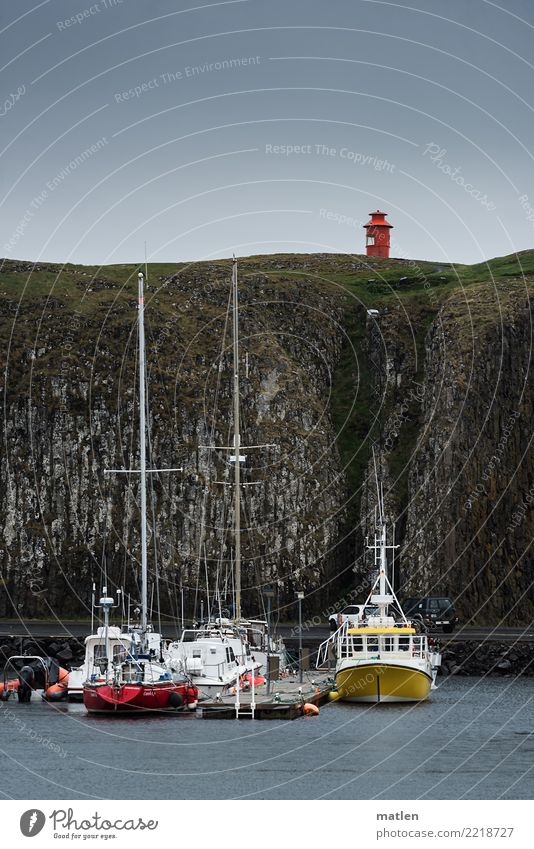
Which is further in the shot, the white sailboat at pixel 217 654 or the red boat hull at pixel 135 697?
the white sailboat at pixel 217 654

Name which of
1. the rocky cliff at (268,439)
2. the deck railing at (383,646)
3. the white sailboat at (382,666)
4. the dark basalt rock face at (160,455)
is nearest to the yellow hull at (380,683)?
the white sailboat at (382,666)

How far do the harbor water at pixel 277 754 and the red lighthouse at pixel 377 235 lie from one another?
98774mm

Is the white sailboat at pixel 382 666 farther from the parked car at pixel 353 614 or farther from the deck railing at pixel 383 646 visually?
the parked car at pixel 353 614

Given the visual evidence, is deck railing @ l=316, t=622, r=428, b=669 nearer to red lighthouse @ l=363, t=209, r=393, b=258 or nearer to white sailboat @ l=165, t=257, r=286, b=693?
white sailboat @ l=165, t=257, r=286, b=693

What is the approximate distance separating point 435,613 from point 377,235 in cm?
7263

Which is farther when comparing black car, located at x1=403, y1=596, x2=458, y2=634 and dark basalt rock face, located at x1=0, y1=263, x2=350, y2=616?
dark basalt rock face, located at x1=0, y1=263, x2=350, y2=616

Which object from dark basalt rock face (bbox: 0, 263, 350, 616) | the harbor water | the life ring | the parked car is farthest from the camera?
dark basalt rock face (bbox: 0, 263, 350, 616)

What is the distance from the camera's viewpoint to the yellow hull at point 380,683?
7494cm

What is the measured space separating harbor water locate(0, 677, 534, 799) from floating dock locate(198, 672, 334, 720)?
666 mm

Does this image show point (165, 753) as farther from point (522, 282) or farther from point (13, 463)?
point (522, 282)

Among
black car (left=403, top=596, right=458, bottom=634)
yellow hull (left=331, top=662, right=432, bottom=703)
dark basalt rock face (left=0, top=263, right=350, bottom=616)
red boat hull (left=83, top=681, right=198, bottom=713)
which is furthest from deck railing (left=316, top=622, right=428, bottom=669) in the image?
dark basalt rock face (left=0, top=263, right=350, bottom=616)

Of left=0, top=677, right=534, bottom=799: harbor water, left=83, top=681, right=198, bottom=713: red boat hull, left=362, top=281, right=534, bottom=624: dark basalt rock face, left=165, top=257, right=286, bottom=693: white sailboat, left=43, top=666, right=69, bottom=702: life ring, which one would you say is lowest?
left=0, top=677, right=534, bottom=799: harbor water

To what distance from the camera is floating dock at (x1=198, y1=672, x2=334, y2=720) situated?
69250 millimetres

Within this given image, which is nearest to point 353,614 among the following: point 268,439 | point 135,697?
point 135,697
